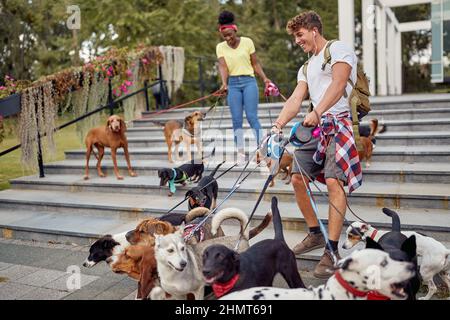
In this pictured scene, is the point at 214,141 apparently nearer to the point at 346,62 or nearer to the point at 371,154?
the point at 371,154

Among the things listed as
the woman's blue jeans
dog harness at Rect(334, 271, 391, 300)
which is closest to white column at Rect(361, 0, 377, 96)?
the woman's blue jeans

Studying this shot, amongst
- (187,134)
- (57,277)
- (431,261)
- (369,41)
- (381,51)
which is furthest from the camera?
(381,51)

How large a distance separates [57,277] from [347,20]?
8400 millimetres

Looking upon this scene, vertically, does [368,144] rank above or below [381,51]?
below

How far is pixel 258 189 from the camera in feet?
16.3

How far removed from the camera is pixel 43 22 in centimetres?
1952

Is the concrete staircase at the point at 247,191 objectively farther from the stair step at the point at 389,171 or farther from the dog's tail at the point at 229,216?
the dog's tail at the point at 229,216

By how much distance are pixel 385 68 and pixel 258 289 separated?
11996mm

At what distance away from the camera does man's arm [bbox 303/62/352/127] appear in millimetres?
2861

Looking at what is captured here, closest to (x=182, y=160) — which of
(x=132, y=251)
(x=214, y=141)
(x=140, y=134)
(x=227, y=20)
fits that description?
(x=214, y=141)

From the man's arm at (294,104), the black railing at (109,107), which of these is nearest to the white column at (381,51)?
the black railing at (109,107)

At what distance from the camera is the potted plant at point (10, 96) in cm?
572

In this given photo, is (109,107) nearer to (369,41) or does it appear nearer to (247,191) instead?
(247,191)

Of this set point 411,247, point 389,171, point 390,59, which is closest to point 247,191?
point 389,171
